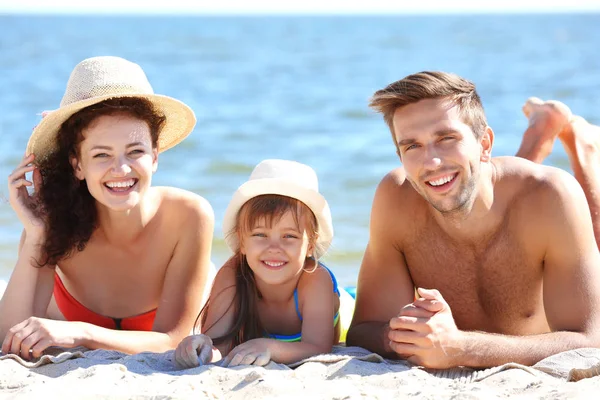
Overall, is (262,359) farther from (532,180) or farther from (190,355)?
(532,180)

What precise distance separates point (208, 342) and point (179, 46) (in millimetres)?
33355

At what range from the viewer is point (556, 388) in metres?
3.38

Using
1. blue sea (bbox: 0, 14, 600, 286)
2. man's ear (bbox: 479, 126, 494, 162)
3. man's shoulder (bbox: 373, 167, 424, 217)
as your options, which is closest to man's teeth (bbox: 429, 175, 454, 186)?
man's ear (bbox: 479, 126, 494, 162)

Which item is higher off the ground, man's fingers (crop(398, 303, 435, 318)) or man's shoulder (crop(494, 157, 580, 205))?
man's shoulder (crop(494, 157, 580, 205))

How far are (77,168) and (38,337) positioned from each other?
86 cm

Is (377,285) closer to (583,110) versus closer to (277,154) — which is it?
(277,154)

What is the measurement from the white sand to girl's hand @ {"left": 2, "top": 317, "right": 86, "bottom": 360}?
0.07 m

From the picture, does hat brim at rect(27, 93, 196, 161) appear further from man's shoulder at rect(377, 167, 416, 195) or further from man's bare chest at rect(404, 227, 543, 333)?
man's bare chest at rect(404, 227, 543, 333)

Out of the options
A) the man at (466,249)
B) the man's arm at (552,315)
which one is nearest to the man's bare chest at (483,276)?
the man at (466,249)

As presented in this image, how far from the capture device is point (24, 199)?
14.0ft

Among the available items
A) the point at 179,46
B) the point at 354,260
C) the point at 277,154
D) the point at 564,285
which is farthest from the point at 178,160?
the point at 179,46

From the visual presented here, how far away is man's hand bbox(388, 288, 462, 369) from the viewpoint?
3.62 metres

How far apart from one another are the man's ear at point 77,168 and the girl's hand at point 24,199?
0.65ft

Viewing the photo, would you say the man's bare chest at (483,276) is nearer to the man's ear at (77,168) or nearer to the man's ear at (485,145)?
the man's ear at (485,145)
